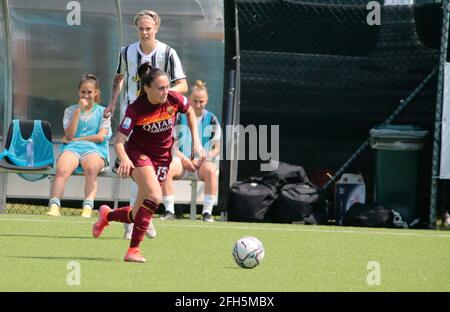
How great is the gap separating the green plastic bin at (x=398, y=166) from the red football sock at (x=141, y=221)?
5.86 meters

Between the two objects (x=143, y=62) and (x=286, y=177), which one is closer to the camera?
(x=143, y=62)

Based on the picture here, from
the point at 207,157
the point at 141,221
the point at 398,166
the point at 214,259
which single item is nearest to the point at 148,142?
the point at 141,221

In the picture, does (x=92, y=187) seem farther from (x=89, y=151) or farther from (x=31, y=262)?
(x=31, y=262)

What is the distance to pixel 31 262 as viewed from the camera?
307 inches

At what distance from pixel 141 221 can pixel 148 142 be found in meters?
0.65

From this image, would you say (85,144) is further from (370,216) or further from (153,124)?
(153,124)

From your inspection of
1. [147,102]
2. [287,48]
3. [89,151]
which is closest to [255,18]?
[287,48]

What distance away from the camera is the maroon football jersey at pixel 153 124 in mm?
8242

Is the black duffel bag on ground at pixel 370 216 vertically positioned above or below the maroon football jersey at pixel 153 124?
below

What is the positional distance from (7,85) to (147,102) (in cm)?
583

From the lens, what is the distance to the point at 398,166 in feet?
44.4

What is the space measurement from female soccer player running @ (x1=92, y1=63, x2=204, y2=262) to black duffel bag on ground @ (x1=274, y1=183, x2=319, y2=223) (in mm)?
4483

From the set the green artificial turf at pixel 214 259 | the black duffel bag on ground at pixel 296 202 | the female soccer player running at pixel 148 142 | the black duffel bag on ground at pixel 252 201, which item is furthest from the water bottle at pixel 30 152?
the female soccer player running at pixel 148 142

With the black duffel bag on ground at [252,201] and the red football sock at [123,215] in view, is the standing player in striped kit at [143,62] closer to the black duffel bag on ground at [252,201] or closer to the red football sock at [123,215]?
the red football sock at [123,215]
